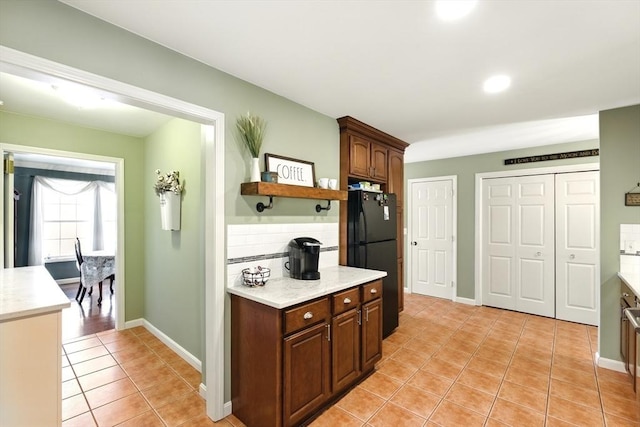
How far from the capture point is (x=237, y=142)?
2170 millimetres

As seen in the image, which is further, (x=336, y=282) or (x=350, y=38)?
(x=336, y=282)

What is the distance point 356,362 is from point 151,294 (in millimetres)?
2618

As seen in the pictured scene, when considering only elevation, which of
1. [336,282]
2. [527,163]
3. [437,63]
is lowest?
[336,282]

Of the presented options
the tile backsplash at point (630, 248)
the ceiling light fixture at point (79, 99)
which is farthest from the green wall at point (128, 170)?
the tile backsplash at point (630, 248)

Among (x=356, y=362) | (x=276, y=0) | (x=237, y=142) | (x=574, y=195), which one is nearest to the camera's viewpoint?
(x=276, y=0)

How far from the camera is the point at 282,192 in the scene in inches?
86.7

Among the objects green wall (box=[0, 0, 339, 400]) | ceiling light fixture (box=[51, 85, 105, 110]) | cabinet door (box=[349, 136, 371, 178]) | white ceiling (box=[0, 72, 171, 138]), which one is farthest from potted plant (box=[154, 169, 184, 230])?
cabinet door (box=[349, 136, 371, 178])

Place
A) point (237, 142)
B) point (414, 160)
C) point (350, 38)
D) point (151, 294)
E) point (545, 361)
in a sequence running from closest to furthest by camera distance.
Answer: point (350, 38)
point (237, 142)
point (545, 361)
point (151, 294)
point (414, 160)

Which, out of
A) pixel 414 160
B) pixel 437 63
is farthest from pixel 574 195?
pixel 437 63

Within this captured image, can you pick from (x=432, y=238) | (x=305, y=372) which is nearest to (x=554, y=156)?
(x=432, y=238)

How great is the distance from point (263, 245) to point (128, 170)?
243 centimetres

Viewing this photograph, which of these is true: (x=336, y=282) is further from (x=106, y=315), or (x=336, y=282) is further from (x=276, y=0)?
(x=106, y=315)

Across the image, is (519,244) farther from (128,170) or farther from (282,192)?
(128,170)

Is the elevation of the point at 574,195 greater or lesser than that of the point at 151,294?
greater
